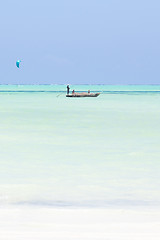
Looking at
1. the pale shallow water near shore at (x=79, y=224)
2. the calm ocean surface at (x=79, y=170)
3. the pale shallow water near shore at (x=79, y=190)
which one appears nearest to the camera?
the pale shallow water near shore at (x=79, y=224)

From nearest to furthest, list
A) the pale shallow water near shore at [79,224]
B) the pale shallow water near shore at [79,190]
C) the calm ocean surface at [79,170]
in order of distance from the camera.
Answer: the pale shallow water near shore at [79,224] < the pale shallow water near shore at [79,190] < the calm ocean surface at [79,170]

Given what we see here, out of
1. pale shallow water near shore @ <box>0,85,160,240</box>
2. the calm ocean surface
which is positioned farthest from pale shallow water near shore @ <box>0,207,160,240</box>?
the calm ocean surface

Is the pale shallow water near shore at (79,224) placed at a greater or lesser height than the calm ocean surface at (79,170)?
greater

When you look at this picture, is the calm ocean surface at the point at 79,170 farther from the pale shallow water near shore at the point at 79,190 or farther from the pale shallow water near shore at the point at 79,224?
the pale shallow water near shore at the point at 79,224

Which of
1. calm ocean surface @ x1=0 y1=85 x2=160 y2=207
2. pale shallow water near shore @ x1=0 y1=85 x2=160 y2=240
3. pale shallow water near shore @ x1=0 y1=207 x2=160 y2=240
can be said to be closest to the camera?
pale shallow water near shore @ x1=0 y1=207 x2=160 y2=240

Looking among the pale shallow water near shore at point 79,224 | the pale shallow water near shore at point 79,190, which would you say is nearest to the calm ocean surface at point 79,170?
the pale shallow water near shore at point 79,190

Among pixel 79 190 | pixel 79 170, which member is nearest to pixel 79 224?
pixel 79 190

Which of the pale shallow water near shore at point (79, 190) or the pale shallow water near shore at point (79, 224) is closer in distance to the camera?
the pale shallow water near shore at point (79, 224)

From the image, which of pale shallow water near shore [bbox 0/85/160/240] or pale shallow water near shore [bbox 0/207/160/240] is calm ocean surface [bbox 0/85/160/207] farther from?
pale shallow water near shore [bbox 0/207/160/240]

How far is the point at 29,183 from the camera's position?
8.45 metres

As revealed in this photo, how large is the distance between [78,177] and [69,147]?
15.4 feet

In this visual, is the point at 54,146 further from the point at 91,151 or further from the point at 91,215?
the point at 91,215

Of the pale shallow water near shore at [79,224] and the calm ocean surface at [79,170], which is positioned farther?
the calm ocean surface at [79,170]

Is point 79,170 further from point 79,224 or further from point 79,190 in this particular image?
point 79,224
